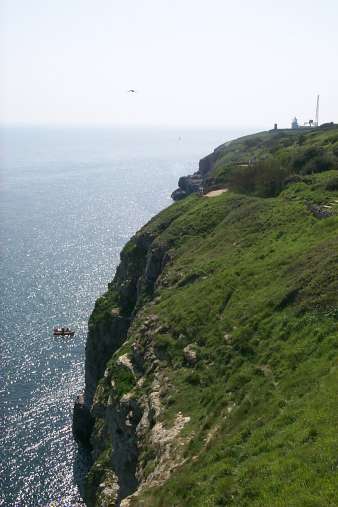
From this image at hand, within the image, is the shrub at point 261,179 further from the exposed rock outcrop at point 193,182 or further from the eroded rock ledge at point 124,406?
the exposed rock outcrop at point 193,182

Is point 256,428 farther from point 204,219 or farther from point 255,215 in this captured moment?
point 204,219

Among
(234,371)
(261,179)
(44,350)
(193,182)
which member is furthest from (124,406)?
(193,182)

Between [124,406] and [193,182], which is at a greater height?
[193,182]

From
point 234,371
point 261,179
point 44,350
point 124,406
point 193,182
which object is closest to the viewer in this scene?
point 234,371

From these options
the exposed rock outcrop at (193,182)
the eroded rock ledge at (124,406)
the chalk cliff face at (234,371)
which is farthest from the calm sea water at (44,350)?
the exposed rock outcrop at (193,182)

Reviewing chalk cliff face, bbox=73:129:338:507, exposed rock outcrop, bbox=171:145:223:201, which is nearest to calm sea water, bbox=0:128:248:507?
chalk cliff face, bbox=73:129:338:507

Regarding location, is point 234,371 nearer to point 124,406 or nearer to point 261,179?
point 124,406

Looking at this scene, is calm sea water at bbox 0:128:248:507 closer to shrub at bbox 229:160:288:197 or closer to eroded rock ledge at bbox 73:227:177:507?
eroded rock ledge at bbox 73:227:177:507

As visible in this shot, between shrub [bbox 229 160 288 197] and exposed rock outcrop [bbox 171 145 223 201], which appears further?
exposed rock outcrop [bbox 171 145 223 201]

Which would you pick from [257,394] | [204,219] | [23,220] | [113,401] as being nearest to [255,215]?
[204,219]
